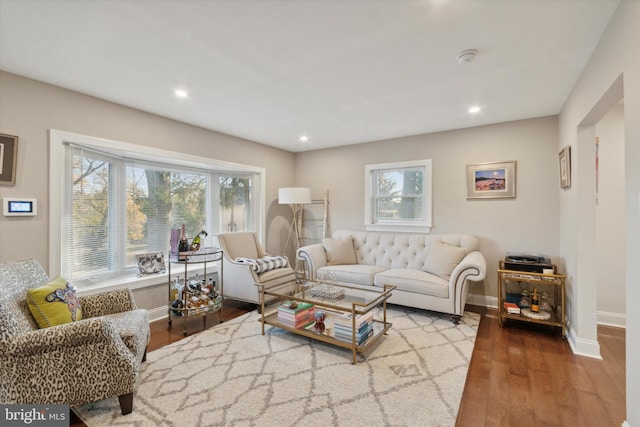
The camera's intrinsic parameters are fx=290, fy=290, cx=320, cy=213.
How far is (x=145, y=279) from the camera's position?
3.33 m

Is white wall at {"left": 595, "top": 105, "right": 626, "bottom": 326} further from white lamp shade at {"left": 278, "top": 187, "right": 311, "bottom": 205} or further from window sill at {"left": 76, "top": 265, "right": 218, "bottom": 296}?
window sill at {"left": 76, "top": 265, "right": 218, "bottom": 296}

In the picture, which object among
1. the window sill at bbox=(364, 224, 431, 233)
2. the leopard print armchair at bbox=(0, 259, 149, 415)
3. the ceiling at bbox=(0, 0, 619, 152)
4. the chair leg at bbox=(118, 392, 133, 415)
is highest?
the ceiling at bbox=(0, 0, 619, 152)

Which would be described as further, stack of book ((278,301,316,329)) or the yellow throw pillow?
stack of book ((278,301,316,329))

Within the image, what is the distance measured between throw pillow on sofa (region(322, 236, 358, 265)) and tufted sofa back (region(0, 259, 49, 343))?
9.95 ft

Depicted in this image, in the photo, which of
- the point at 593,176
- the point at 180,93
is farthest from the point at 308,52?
A: the point at 593,176

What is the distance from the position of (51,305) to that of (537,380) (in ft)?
11.1

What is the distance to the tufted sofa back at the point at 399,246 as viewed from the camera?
12.6ft

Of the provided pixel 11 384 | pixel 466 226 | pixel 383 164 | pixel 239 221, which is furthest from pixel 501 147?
pixel 11 384

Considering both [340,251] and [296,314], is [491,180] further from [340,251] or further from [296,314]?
[296,314]

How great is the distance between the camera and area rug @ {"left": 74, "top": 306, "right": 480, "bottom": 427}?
1.76m

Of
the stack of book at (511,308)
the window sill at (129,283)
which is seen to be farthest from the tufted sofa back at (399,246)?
the window sill at (129,283)

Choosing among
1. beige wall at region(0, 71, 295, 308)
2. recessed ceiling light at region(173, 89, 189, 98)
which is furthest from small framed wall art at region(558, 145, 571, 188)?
beige wall at region(0, 71, 295, 308)

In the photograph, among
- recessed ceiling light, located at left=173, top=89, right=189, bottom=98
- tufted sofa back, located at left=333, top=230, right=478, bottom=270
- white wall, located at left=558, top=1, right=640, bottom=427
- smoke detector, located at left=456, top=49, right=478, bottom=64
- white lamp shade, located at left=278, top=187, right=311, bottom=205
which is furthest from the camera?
white lamp shade, located at left=278, top=187, right=311, bottom=205

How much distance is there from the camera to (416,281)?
3.37 meters
